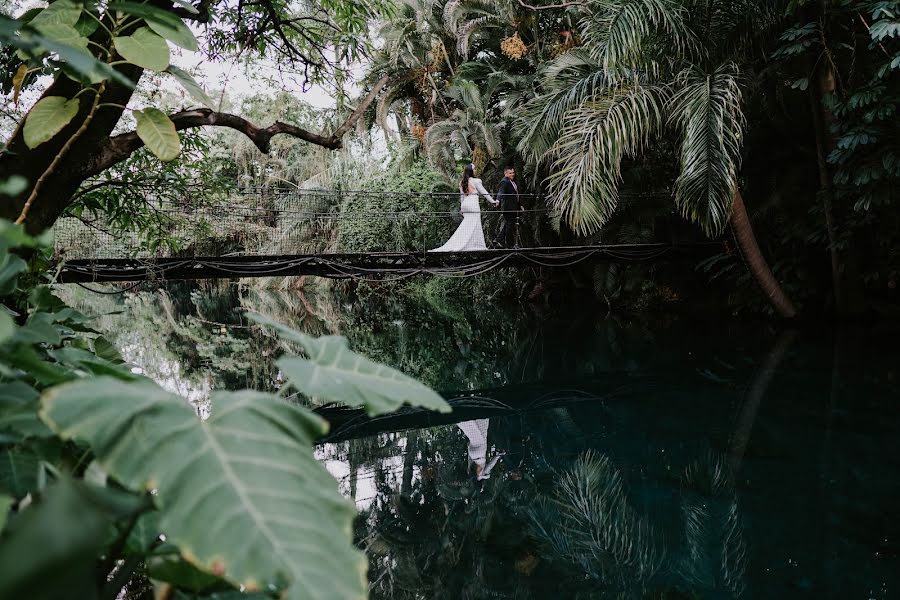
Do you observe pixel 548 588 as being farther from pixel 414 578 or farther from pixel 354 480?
pixel 354 480

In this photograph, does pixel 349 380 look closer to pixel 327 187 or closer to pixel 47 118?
pixel 47 118

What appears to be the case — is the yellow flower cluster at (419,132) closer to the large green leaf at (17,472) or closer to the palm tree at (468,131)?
the palm tree at (468,131)

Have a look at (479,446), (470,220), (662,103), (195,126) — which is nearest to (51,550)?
(195,126)

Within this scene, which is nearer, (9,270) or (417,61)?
(9,270)

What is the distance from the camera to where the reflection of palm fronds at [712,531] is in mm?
2062

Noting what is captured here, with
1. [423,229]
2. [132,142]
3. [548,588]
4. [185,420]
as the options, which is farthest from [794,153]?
[185,420]

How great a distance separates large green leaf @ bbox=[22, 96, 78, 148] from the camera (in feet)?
3.61

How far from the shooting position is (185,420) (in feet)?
1.70

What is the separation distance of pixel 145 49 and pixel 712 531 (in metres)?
2.30

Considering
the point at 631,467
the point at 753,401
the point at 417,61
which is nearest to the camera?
the point at 631,467

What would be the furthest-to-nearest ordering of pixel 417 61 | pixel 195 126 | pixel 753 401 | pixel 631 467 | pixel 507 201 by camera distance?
pixel 417 61 → pixel 507 201 → pixel 753 401 → pixel 631 467 → pixel 195 126

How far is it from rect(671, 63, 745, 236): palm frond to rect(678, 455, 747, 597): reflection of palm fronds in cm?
276

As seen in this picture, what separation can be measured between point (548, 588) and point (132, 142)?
1799 millimetres

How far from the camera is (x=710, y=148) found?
5.15m
